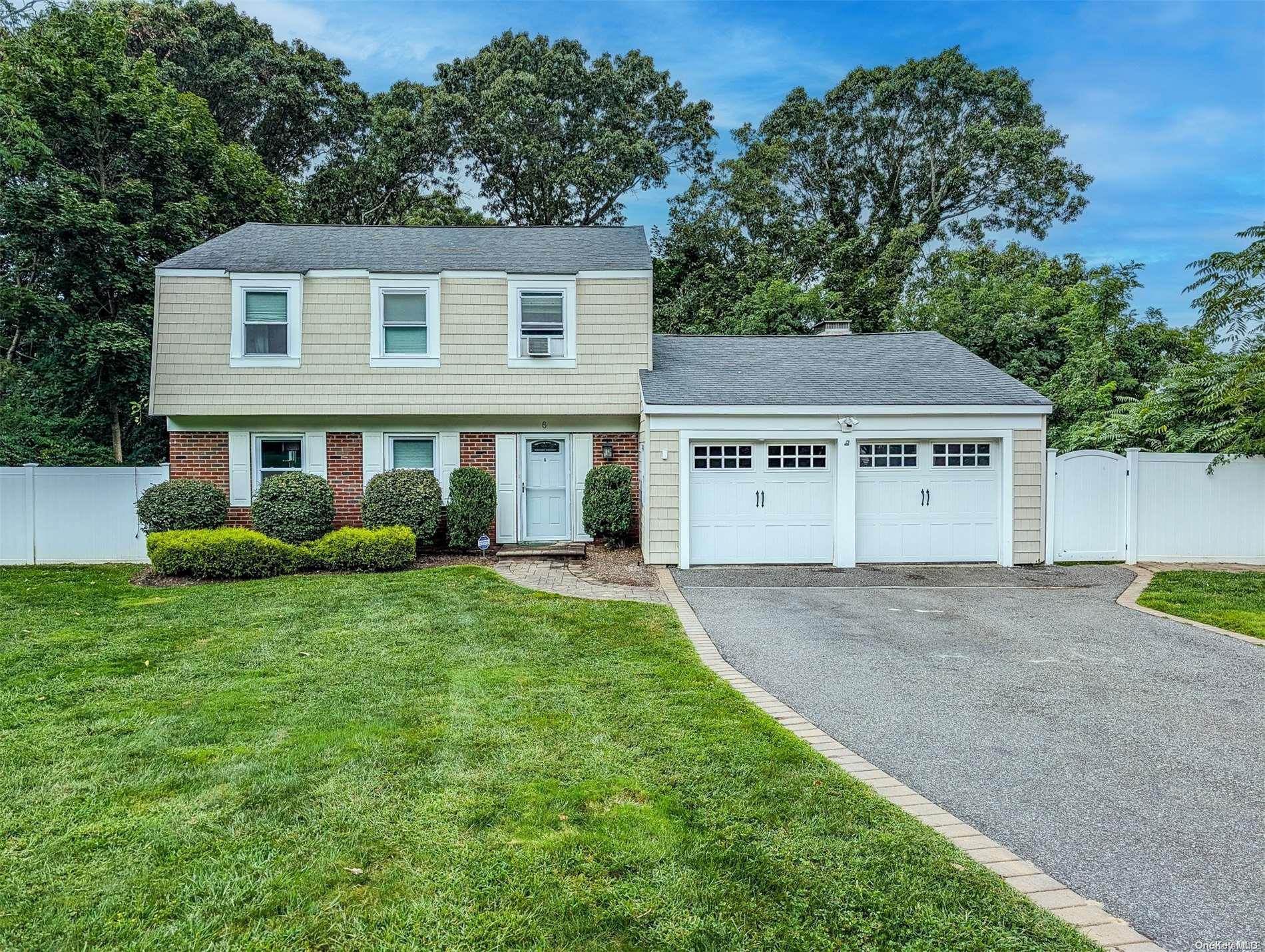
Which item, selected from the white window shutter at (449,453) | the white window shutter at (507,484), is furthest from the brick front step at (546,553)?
the white window shutter at (449,453)

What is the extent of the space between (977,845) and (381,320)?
12.4 metres

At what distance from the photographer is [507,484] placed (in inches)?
533

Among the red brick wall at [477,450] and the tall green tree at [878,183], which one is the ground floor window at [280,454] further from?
the tall green tree at [878,183]

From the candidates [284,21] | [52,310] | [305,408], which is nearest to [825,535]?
[305,408]

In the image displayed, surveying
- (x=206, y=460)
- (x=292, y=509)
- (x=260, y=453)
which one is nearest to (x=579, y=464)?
(x=292, y=509)

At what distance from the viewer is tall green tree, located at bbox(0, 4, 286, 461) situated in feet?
48.0

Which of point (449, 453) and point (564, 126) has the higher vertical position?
point (564, 126)

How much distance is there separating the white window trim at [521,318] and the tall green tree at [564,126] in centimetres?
1267

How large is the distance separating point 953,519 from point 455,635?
8.21 meters

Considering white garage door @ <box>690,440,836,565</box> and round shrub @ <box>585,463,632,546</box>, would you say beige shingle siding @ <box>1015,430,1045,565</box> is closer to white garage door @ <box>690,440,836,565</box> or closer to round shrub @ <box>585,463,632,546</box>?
white garage door @ <box>690,440,836,565</box>

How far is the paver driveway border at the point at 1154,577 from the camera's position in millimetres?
7512

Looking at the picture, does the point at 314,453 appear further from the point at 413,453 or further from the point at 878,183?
the point at 878,183

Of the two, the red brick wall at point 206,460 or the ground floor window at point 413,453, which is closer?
the red brick wall at point 206,460

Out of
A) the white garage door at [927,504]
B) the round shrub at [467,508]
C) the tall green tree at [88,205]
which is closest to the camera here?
the white garage door at [927,504]
